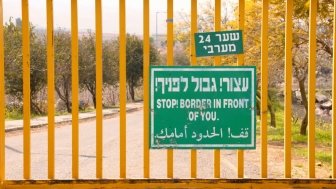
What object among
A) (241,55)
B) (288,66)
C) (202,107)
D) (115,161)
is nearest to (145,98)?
(202,107)

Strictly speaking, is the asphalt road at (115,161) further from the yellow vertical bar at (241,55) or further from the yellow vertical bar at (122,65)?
the yellow vertical bar at (122,65)

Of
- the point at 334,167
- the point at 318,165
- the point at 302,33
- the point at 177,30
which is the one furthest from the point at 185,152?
the point at 177,30

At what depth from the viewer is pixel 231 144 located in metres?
4.96

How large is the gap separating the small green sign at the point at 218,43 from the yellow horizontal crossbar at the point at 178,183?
4.26 ft

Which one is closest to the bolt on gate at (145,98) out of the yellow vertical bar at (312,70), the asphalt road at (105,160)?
the yellow vertical bar at (312,70)

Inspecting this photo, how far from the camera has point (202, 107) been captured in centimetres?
494

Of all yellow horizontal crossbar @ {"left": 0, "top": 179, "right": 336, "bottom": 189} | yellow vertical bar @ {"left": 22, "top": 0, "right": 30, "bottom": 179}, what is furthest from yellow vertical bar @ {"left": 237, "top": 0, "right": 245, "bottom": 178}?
yellow vertical bar @ {"left": 22, "top": 0, "right": 30, "bottom": 179}

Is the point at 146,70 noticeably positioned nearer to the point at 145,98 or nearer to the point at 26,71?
the point at 145,98

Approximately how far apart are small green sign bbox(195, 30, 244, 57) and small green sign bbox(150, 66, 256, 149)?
0.16m

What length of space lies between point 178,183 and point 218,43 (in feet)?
4.81

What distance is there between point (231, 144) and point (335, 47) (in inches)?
57.1

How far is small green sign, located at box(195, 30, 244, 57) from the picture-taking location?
15.8 feet

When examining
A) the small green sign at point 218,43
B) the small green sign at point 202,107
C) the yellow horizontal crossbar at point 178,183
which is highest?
the small green sign at point 218,43

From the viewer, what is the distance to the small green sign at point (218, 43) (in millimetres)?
4801
